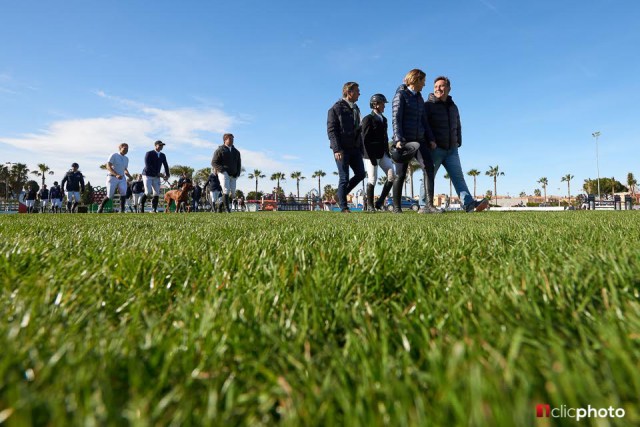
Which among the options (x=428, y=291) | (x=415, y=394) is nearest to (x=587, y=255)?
(x=428, y=291)

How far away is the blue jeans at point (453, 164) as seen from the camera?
9.24 meters

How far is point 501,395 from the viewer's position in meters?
0.55

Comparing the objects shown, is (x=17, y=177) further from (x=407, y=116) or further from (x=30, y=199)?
(x=407, y=116)

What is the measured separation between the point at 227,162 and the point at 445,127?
7222 mm

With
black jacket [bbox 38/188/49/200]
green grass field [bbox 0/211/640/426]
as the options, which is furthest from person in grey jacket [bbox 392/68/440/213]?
black jacket [bbox 38/188/49/200]

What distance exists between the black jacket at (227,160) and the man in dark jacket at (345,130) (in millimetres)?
4556

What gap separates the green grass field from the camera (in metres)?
0.62

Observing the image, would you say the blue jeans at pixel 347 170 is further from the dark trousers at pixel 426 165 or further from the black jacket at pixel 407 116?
the black jacket at pixel 407 116

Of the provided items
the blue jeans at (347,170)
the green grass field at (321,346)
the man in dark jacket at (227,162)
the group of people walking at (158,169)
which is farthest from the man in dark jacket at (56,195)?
the green grass field at (321,346)

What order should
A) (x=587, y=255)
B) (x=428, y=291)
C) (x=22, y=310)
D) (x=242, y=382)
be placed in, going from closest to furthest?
(x=242, y=382) → (x=22, y=310) → (x=428, y=291) → (x=587, y=255)

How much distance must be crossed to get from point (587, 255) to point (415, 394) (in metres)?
1.60

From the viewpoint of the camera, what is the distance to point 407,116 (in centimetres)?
845

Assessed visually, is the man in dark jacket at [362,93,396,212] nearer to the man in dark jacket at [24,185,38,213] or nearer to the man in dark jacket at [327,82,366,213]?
the man in dark jacket at [327,82,366,213]

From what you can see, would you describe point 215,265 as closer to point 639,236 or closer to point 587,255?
point 587,255
